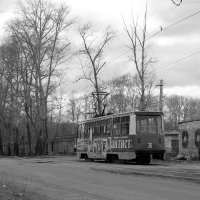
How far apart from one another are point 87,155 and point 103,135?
3374mm

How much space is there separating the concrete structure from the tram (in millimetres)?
4515

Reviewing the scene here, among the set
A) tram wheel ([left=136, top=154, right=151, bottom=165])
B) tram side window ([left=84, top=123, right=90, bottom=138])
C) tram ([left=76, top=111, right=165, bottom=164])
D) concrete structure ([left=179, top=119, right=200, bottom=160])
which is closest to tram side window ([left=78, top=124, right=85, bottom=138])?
tram side window ([left=84, top=123, right=90, bottom=138])

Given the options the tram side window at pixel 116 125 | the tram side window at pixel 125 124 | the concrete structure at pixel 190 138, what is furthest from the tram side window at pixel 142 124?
the concrete structure at pixel 190 138

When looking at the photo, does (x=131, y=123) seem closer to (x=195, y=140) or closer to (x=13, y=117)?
(x=195, y=140)

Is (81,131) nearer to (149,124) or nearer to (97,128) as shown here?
(97,128)

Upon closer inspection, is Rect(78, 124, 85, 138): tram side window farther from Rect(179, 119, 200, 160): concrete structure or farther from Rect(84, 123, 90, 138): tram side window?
Rect(179, 119, 200, 160): concrete structure

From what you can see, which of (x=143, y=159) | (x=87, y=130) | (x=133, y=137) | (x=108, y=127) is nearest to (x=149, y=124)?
(x=133, y=137)

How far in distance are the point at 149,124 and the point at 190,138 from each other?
5.97 meters

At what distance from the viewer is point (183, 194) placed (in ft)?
37.1

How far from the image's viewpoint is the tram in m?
25.5

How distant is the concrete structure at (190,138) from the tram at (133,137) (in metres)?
4.51

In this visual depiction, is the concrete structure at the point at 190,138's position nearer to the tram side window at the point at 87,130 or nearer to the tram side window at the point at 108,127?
the tram side window at the point at 108,127

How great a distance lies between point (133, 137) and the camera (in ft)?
83.8

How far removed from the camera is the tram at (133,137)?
25.5m
